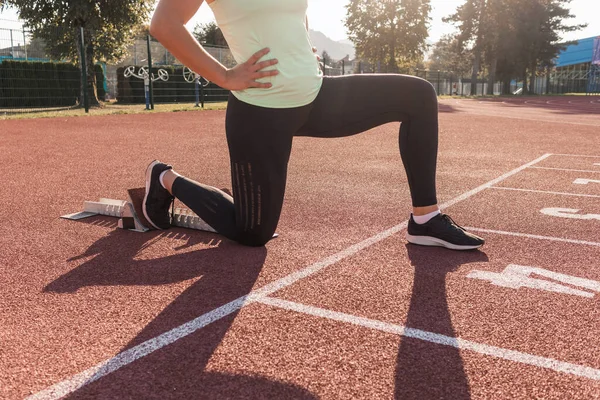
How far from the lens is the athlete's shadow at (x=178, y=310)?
1.90m

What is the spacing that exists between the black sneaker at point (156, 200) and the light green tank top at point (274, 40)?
959mm

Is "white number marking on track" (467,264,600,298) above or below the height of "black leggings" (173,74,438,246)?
below

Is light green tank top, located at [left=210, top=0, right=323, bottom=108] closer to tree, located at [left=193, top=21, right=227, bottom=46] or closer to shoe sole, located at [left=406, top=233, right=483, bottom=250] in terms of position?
shoe sole, located at [left=406, top=233, right=483, bottom=250]

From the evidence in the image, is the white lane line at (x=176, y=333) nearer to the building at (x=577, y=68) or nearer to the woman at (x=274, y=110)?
the woman at (x=274, y=110)

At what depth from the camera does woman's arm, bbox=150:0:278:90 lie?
2.81 metres

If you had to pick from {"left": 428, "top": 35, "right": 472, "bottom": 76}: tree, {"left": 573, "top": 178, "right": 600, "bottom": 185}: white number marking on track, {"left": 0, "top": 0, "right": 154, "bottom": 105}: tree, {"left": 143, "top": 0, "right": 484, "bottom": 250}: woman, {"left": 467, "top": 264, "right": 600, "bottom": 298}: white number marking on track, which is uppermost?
{"left": 428, "top": 35, "right": 472, "bottom": 76}: tree

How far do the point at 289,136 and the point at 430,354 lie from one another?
1.45 m

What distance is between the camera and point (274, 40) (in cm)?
300

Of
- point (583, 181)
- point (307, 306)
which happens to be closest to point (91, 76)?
point (583, 181)

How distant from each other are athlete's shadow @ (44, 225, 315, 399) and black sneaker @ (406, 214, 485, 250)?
3.33 ft

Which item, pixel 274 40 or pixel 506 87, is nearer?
pixel 274 40

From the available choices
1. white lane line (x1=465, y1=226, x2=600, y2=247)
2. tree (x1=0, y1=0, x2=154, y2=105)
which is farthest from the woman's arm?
tree (x1=0, y1=0, x2=154, y2=105)

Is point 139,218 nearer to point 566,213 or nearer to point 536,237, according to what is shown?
point 536,237

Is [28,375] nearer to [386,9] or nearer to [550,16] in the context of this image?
[386,9]
